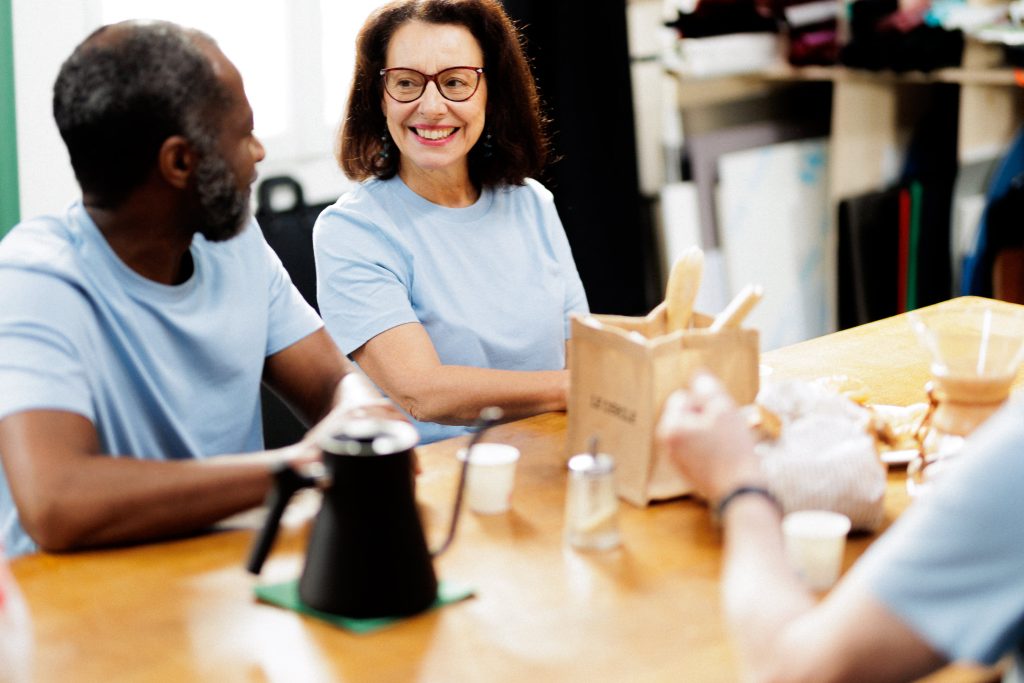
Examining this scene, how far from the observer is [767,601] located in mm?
1139

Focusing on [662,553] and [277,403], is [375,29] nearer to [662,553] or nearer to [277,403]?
[277,403]

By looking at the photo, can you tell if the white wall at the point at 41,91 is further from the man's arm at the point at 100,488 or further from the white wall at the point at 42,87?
the man's arm at the point at 100,488

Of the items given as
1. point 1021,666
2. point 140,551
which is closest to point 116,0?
point 140,551

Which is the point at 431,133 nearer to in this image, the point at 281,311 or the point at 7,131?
the point at 281,311

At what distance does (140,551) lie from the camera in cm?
150

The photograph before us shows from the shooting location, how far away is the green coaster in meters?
1.30

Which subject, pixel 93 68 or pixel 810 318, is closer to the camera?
pixel 93 68

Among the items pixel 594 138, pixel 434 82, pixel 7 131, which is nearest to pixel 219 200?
pixel 434 82

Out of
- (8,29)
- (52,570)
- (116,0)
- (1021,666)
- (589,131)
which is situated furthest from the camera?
(589,131)

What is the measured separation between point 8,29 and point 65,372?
1460 mm

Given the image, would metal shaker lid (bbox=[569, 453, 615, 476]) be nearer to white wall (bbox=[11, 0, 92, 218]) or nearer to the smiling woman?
the smiling woman

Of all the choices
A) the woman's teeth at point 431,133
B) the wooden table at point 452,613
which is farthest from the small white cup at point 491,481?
the woman's teeth at point 431,133

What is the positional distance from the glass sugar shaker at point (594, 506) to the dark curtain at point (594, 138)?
2.21 m

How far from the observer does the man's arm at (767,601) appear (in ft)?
3.39
